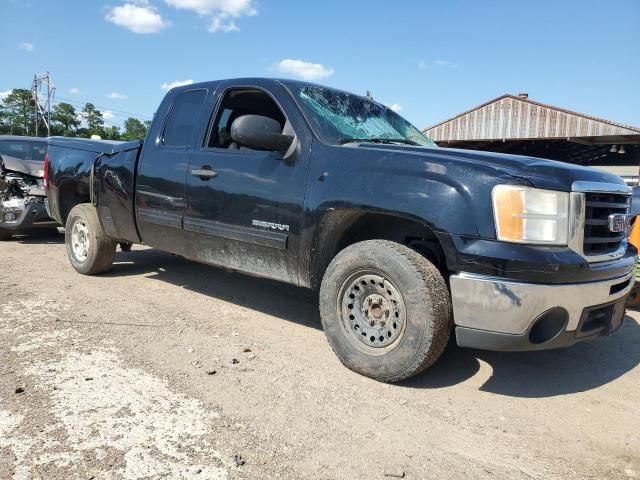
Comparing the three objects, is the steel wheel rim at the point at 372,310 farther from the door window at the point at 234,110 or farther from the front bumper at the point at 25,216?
the front bumper at the point at 25,216

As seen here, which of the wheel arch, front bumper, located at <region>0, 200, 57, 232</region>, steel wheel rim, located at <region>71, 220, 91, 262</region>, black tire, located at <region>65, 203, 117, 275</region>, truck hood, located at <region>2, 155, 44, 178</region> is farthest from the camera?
truck hood, located at <region>2, 155, 44, 178</region>

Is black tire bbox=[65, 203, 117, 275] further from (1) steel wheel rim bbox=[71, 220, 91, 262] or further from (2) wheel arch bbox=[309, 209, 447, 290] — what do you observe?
(2) wheel arch bbox=[309, 209, 447, 290]

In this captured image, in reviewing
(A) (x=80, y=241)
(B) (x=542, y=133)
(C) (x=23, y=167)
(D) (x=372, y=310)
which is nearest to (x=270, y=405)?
(D) (x=372, y=310)

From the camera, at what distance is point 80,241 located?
5863mm

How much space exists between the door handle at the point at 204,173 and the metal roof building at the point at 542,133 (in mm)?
15691

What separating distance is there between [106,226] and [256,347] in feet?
8.37

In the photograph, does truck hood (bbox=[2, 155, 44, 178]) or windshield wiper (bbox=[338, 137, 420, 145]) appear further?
truck hood (bbox=[2, 155, 44, 178])

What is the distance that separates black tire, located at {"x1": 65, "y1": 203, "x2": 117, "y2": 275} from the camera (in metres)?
5.55

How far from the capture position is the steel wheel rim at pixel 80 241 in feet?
18.8

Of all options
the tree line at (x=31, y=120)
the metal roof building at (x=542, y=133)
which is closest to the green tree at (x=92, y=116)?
the tree line at (x=31, y=120)

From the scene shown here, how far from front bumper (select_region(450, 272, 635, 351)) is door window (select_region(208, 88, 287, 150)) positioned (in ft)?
7.22

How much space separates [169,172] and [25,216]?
4.50 meters

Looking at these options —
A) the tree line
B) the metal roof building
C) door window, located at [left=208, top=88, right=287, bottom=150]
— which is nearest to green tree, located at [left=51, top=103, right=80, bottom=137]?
the tree line

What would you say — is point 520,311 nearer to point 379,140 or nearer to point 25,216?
point 379,140
